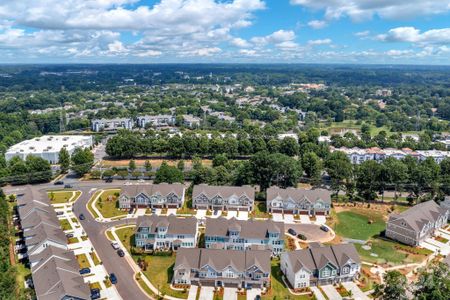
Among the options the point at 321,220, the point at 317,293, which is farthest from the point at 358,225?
the point at 317,293

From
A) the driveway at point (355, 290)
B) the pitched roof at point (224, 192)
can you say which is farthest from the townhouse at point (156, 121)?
the driveway at point (355, 290)

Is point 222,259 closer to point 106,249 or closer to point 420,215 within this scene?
point 106,249

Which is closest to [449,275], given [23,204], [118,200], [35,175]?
[118,200]

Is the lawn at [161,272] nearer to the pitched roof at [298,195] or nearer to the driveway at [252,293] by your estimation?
the driveway at [252,293]

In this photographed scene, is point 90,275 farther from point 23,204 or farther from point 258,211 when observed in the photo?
point 258,211

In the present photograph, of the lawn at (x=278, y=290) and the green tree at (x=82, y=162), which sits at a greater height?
the green tree at (x=82, y=162)

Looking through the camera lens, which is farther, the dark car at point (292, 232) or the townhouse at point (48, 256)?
the dark car at point (292, 232)

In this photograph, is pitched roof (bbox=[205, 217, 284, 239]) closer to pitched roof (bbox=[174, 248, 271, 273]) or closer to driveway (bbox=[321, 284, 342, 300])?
pitched roof (bbox=[174, 248, 271, 273])
